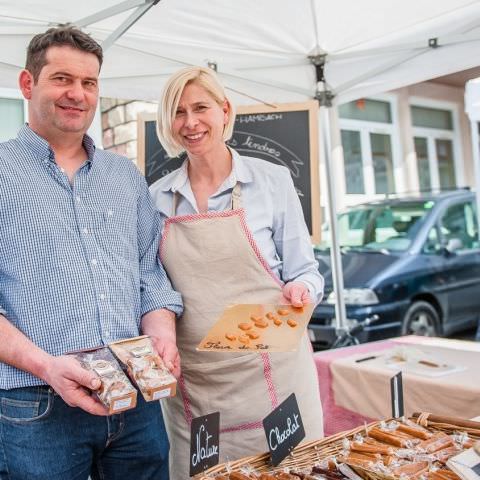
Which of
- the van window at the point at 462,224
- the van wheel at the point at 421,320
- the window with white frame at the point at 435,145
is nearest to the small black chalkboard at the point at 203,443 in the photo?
the van wheel at the point at 421,320

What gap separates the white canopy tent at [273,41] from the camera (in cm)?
262

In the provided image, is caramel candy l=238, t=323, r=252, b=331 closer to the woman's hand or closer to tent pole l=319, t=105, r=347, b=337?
the woman's hand

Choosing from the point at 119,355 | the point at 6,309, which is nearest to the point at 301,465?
the point at 119,355

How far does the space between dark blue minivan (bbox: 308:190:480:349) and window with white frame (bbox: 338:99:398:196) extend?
12.9 ft

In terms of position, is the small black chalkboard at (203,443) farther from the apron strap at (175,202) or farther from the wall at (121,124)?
the wall at (121,124)

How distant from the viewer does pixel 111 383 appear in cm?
128

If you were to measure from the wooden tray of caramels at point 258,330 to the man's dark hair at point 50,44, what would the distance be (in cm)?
77

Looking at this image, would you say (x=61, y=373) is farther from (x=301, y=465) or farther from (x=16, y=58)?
(x=16, y=58)

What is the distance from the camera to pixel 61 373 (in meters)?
1.32

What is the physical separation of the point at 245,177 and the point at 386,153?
9602 mm

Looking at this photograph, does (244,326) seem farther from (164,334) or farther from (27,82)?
(27,82)

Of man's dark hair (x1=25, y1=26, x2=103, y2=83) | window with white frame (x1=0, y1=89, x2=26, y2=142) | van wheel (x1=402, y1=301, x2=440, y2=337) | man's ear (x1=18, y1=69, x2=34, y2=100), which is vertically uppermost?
window with white frame (x1=0, y1=89, x2=26, y2=142)

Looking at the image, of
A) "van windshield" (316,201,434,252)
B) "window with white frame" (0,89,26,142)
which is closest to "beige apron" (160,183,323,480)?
"window with white frame" (0,89,26,142)

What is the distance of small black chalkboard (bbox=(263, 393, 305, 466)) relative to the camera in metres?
1.40
